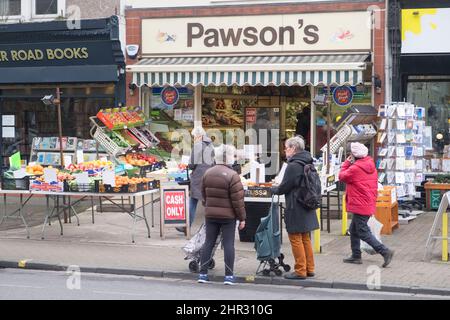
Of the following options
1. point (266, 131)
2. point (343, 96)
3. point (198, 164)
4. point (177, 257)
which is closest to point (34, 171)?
point (198, 164)

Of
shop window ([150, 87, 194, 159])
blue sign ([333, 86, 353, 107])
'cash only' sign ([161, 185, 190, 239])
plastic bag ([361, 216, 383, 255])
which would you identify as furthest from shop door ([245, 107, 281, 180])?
plastic bag ([361, 216, 383, 255])

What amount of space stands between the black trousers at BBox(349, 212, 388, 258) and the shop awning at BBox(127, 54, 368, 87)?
20.1 ft

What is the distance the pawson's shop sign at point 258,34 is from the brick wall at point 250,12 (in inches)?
4.1

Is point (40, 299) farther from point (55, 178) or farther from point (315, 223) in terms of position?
point (55, 178)

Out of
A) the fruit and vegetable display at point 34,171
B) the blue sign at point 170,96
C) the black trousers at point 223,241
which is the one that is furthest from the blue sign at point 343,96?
the black trousers at point 223,241

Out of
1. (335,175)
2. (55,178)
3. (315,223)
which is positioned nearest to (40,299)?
(315,223)

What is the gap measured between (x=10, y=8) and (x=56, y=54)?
2116 mm

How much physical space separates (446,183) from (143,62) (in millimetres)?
7488

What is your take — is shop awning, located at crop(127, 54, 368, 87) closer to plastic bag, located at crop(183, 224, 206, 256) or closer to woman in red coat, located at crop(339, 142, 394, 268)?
woman in red coat, located at crop(339, 142, 394, 268)

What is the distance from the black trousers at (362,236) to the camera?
11.6 m

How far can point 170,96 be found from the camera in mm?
19875

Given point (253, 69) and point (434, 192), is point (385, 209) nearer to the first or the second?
point (434, 192)

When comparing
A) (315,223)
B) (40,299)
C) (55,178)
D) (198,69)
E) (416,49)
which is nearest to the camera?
(40,299)

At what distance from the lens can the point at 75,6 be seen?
66.4 ft
